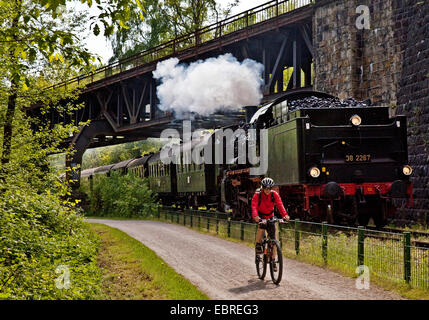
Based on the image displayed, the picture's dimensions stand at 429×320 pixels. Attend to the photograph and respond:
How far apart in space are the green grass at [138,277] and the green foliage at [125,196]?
13.8 meters

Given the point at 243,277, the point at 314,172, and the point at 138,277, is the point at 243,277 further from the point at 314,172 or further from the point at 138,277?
the point at 314,172

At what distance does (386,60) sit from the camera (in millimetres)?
19031

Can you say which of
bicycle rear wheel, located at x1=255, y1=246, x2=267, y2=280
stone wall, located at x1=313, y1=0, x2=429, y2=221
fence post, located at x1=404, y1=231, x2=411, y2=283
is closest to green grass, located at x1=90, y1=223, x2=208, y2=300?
bicycle rear wheel, located at x1=255, y1=246, x2=267, y2=280

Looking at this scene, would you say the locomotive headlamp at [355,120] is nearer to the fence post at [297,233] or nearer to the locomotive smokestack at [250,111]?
the fence post at [297,233]

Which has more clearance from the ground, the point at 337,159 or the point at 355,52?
the point at 355,52

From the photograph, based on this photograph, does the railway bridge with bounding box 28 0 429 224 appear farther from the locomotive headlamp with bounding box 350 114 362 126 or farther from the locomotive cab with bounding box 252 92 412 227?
the locomotive headlamp with bounding box 350 114 362 126

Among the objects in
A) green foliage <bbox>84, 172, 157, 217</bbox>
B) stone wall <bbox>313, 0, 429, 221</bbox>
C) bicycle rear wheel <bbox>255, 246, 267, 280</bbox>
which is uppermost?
stone wall <bbox>313, 0, 429, 221</bbox>

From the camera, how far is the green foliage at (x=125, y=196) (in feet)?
103

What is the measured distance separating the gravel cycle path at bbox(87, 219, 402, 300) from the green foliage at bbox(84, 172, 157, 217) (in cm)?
1527

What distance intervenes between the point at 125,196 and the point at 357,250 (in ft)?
74.3

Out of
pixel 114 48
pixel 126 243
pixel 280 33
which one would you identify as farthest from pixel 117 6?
pixel 114 48

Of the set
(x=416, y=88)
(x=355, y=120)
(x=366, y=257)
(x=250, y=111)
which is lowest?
(x=366, y=257)

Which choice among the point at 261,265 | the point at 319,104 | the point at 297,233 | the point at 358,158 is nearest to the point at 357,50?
the point at 319,104

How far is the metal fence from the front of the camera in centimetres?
895
